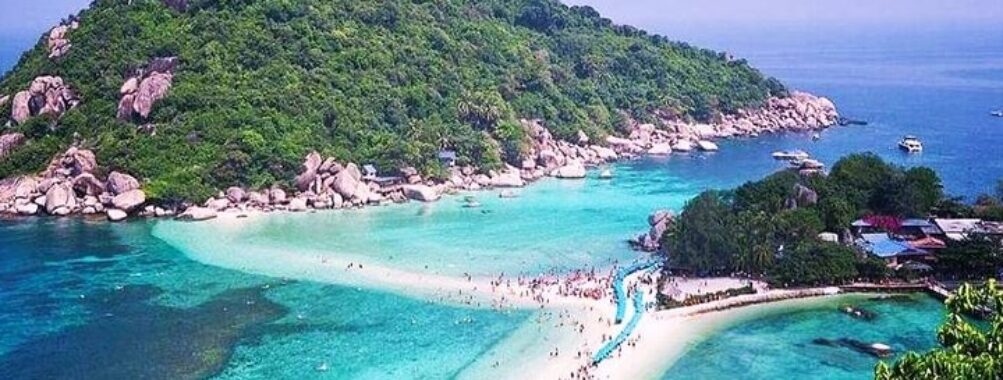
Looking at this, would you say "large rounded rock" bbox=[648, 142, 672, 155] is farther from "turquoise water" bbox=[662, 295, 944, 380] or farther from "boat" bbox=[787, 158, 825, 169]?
"turquoise water" bbox=[662, 295, 944, 380]

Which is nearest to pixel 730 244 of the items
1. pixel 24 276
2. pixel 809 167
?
pixel 809 167

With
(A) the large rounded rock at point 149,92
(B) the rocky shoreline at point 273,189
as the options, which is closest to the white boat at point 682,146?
(B) the rocky shoreline at point 273,189

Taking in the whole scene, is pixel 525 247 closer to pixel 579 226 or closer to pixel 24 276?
pixel 579 226

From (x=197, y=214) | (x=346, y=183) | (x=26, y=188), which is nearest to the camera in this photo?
(x=197, y=214)

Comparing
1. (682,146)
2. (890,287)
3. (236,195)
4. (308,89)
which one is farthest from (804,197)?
(308,89)

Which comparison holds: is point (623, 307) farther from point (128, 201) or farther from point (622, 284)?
point (128, 201)

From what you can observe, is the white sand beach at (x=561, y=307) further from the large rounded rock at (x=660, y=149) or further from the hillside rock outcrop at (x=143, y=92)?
the large rounded rock at (x=660, y=149)

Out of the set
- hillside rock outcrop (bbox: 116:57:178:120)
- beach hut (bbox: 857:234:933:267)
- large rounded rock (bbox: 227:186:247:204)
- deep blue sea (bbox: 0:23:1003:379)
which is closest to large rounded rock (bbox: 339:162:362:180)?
deep blue sea (bbox: 0:23:1003:379)
